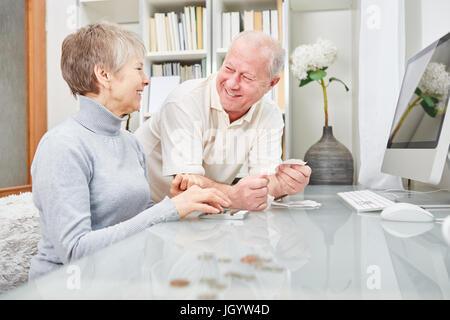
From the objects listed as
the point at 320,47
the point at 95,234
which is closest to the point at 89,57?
the point at 95,234

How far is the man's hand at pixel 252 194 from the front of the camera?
3.72 feet

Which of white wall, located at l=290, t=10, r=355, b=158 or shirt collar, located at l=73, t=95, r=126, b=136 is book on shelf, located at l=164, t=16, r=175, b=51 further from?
shirt collar, located at l=73, t=95, r=126, b=136

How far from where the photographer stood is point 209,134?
1.53m

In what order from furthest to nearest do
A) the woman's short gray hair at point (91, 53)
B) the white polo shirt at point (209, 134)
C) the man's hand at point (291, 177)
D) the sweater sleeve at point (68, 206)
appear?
the white polo shirt at point (209, 134), the man's hand at point (291, 177), the woman's short gray hair at point (91, 53), the sweater sleeve at point (68, 206)

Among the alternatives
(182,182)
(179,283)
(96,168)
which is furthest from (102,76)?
(179,283)

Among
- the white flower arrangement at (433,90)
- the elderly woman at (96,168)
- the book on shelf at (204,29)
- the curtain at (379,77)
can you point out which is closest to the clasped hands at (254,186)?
the elderly woman at (96,168)

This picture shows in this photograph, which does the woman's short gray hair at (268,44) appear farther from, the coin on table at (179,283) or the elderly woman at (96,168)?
the coin on table at (179,283)

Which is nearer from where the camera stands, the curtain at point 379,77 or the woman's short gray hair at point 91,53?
the woman's short gray hair at point 91,53

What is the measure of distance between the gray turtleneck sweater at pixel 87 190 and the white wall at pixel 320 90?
5.73ft

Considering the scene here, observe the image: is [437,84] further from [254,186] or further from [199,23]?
[199,23]

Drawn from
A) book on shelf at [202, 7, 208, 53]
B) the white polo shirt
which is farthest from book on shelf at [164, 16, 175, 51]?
the white polo shirt

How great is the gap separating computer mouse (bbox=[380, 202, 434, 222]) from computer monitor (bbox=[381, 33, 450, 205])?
261mm

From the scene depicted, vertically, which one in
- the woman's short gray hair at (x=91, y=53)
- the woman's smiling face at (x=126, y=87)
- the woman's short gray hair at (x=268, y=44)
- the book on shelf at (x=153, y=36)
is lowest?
the woman's smiling face at (x=126, y=87)

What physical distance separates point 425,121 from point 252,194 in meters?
0.69
